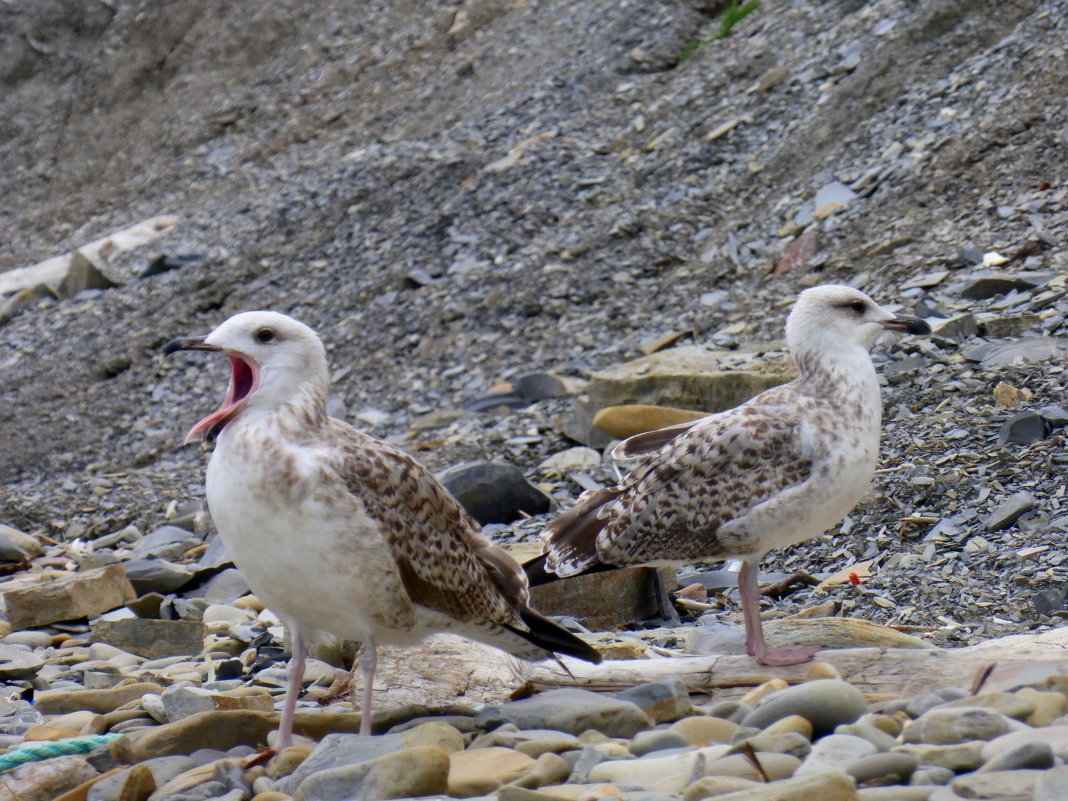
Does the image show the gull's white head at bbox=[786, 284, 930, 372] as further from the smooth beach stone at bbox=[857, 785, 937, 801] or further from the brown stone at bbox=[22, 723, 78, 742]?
the brown stone at bbox=[22, 723, 78, 742]

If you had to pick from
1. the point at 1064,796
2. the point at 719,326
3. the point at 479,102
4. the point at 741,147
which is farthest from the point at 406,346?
the point at 1064,796

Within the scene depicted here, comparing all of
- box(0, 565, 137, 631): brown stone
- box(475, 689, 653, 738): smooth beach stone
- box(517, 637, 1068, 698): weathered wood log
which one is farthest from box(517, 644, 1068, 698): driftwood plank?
box(0, 565, 137, 631): brown stone

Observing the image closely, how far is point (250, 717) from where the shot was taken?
5.12 m

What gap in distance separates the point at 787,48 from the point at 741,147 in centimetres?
210

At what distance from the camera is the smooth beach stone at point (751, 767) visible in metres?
3.80

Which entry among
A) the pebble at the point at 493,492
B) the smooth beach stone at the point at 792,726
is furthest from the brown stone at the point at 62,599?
the smooth beach stone at the point at 792,726

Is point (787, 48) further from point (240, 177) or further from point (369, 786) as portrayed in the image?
point (369, 786)

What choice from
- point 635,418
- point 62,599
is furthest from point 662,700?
point 635,418

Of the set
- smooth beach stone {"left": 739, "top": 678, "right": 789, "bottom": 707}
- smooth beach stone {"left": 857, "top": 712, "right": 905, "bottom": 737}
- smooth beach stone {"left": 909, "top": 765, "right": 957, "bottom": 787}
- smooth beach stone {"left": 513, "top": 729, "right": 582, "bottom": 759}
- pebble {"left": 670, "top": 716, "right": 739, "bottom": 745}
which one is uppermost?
smooth beach stone {"left": 909, "top": 765, "right": 957, "bottom": 787}

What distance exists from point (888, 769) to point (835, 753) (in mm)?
231

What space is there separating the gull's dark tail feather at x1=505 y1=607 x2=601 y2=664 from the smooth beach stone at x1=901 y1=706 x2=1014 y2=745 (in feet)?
5.34

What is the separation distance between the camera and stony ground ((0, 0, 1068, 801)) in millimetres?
8281

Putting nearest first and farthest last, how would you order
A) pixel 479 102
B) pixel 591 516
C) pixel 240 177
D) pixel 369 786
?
1. pixel 369 786
2. pixel 591 516
3. pixel 479 102
4. pixel 240 177

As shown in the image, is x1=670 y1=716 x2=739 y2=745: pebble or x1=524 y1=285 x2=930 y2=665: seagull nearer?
x1=670 y1=716 x2=739 y2=745: pebble
